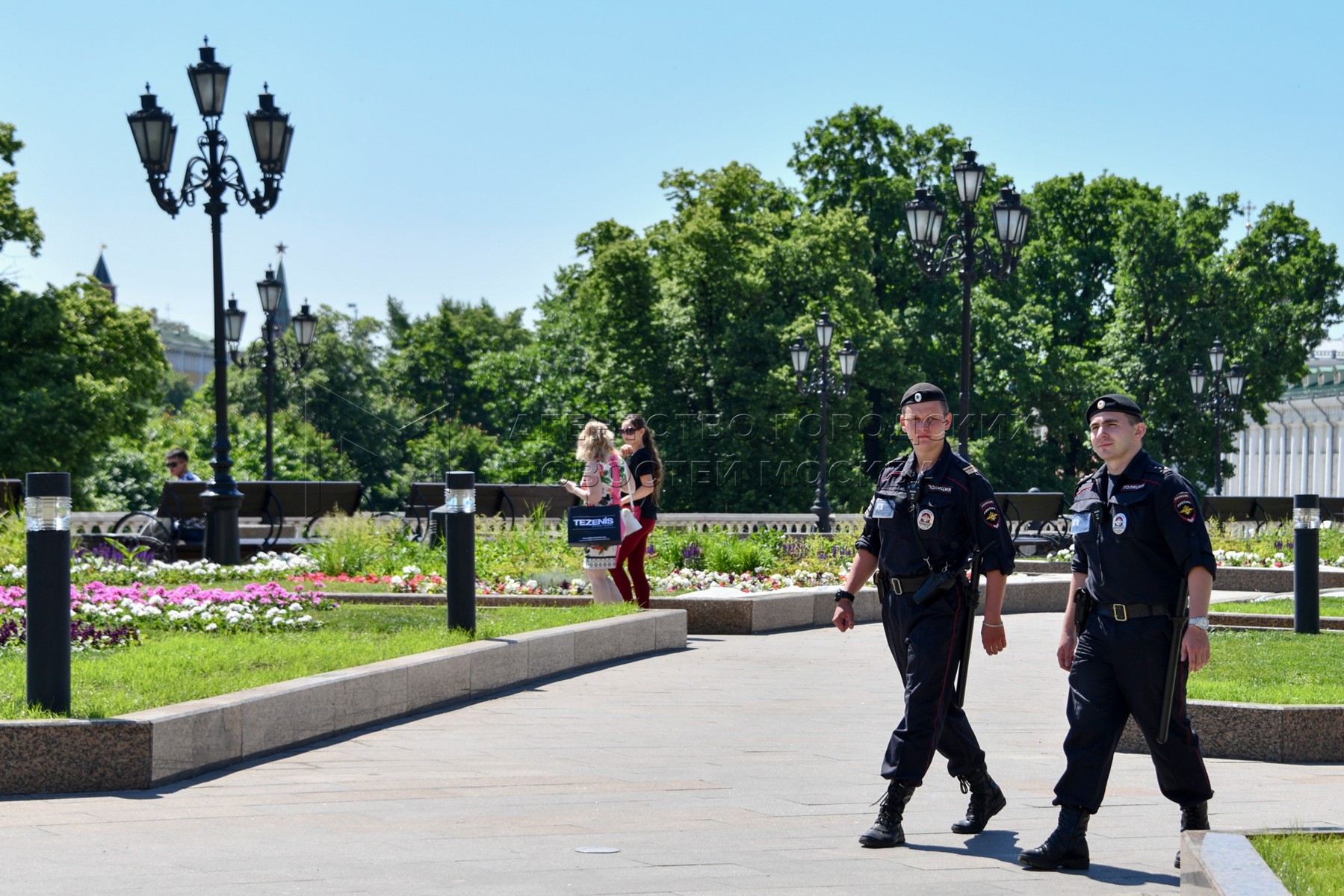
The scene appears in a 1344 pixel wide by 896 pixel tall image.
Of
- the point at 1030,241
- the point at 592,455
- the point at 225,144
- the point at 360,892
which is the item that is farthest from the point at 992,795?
the point at 1030,241

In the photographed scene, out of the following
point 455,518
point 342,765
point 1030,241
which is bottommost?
point 342,765

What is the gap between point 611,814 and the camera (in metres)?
6.04

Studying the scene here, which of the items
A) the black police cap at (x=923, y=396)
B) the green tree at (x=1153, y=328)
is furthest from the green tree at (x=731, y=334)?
the black police cap at (x=923, y=396)

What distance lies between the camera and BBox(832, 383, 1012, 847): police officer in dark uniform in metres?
5.79

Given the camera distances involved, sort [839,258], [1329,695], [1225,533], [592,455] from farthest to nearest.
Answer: [839,258], [1225,533], [592,455], [1329,695]

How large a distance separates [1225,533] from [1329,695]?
1538cm

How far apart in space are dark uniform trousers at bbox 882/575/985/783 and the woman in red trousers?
24.1 ft

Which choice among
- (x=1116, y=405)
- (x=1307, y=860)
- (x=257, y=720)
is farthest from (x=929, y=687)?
(x=257, y=720)

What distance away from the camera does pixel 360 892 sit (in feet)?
15.4

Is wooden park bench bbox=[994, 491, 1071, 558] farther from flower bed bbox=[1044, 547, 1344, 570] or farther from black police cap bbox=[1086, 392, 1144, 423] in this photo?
black police cap bbox=[1086, 392, 1144, 423]

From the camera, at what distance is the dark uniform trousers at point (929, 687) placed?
574 cm

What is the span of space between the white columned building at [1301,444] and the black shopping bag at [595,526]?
85.0 meters

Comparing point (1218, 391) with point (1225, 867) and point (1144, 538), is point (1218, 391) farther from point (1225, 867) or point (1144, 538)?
point (1225, 867)

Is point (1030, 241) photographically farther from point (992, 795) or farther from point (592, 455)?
point (992, 795)
